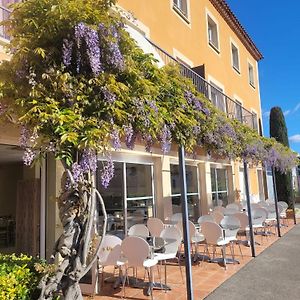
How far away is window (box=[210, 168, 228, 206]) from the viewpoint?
14.8m

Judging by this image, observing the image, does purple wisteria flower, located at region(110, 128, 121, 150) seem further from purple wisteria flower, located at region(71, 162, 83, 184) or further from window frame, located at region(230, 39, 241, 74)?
window frame, located at region(230, 39, 241, 74)

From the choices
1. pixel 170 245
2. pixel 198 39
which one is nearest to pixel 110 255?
pixel 170 245

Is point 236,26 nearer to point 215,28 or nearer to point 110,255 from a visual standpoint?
point 215,28

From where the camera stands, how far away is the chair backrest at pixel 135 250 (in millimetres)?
5441

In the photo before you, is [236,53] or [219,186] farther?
[236,53]

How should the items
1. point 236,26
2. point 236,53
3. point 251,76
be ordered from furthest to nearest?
point 251,76 → point 236,53 → point 236,26

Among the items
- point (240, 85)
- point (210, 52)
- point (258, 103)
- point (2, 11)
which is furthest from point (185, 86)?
point (258, 103)

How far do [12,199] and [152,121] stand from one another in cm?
786

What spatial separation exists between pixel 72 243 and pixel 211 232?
4.51 meters

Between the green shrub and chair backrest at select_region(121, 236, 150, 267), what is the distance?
1835 mm

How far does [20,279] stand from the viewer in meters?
3.63

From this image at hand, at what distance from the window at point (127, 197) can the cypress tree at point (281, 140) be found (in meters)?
12.4

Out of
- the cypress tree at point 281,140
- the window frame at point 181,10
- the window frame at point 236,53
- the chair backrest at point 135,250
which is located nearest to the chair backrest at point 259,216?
the chair backrest at point 135,250

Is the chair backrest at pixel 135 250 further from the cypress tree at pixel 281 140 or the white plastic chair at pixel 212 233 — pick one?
the cypress tree at pixel 281 140
